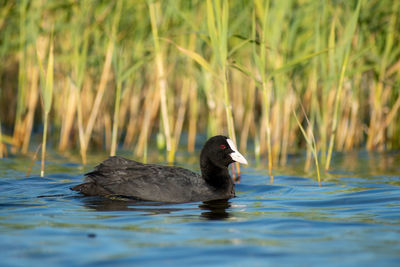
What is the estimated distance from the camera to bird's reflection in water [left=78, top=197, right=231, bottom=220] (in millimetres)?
5441

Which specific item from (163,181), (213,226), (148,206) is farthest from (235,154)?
(213,226)

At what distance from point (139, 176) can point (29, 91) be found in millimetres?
4568

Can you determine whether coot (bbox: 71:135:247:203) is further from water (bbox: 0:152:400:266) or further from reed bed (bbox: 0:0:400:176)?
reed bed (bbox: 0:0:400:176)

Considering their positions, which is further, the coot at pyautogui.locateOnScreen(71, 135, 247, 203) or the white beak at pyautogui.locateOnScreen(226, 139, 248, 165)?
the white beak at pyautogui.locateOnScreen(226, 139, 248, 165)

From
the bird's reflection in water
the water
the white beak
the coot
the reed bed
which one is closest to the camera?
the water

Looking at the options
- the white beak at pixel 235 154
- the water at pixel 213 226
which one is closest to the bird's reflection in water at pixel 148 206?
the water at pixel 213 226

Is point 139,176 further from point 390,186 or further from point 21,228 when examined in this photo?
point 390,186

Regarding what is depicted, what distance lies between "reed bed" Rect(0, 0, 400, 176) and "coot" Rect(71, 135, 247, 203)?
0.38 meters

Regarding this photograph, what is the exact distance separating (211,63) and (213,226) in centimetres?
394

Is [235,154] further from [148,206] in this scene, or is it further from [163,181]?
[148,206]

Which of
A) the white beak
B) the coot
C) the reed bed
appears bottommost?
the coot

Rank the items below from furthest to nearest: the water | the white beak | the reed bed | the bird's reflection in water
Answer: the reed bed
the white beak
the bird's reflection in water
the water

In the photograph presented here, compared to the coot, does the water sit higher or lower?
lower

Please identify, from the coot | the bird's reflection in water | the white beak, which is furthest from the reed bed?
the bird's reflection in water
